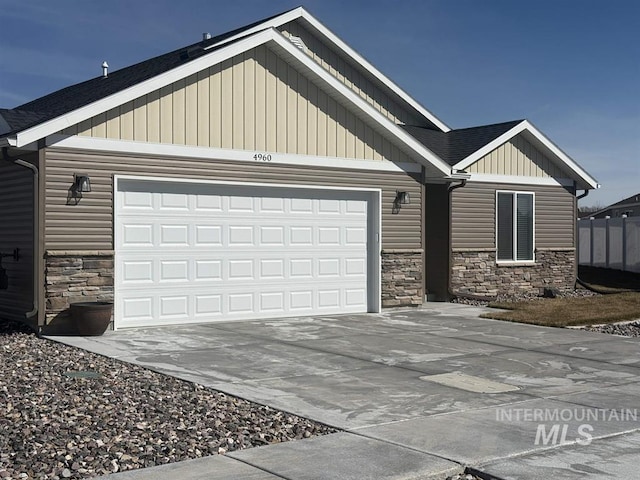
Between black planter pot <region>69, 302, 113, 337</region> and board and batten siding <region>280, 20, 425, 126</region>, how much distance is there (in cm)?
858

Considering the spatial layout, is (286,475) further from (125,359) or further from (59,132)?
(59,132)

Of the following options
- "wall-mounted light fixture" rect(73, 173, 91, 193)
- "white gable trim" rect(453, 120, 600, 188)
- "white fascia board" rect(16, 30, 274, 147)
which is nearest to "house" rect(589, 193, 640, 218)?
"white gable trim" rect(453, 120, 600, 188)

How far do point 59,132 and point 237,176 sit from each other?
3.12 meters

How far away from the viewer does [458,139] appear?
Answer: 20.4 meters

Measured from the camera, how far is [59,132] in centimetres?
1179

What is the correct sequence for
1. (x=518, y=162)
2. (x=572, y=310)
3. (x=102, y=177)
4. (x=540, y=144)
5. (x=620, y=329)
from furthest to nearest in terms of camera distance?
(x=540, y=144) < (x=518, y=162) < (x=572, y=310) < (x=620, y=329) < (x=102, y=177)

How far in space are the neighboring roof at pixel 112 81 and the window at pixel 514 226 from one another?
23.3 feet

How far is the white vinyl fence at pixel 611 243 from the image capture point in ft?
84.0

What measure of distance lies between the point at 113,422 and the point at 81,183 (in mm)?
6031

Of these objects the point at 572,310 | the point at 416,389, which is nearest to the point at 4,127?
the point at 416,389

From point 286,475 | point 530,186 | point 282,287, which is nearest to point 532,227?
point 530,186

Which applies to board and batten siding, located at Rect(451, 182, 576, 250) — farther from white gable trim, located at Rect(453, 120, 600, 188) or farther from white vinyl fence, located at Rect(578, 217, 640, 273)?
white vinyl fence, located at Rect(578, 217, 640, 273)

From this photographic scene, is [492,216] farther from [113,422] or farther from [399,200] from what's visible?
[113,422]

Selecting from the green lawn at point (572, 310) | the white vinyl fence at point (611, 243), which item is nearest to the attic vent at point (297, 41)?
the green lawn at point (572, 310)
